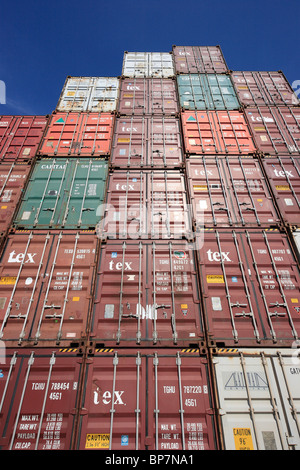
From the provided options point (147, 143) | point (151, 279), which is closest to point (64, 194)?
point (147, 143)

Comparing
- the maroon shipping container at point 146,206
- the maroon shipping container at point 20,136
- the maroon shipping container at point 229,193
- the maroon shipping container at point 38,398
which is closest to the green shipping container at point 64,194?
the maroon shipping container at point 146,206

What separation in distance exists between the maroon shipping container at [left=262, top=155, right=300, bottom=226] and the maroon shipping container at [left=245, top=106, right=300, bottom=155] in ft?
1.81

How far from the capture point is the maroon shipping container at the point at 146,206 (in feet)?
28.6

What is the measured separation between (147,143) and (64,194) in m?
4.06

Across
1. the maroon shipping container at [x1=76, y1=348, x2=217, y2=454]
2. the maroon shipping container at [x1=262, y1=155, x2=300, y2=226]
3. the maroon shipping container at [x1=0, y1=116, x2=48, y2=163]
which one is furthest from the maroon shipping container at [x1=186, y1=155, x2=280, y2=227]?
the maroon shipping container at [x1=0, y1=116, x2=48, y2=163]

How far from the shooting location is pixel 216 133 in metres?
11.8

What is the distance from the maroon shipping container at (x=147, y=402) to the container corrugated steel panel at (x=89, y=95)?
1120cm

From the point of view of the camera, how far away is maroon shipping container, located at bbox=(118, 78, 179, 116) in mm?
13336

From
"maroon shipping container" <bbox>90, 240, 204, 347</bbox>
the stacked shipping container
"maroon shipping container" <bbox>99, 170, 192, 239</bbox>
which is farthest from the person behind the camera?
"maroon shipping container" <bbox>99, 170, 192, 239</bbox>

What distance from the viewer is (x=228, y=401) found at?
602cm

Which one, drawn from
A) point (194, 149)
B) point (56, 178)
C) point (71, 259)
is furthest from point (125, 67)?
point (71, 259)
